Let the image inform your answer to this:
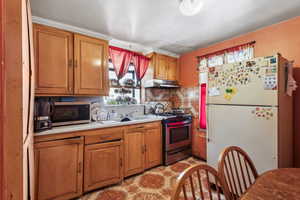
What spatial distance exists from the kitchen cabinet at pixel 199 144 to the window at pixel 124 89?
4.88 feet

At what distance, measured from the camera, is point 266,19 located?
2.00 meters

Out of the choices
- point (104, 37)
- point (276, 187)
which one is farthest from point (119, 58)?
point (276, 187)

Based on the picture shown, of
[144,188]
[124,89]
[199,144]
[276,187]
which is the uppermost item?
[124,89]

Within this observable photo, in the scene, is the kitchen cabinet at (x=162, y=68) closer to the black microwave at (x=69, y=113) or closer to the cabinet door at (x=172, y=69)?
the cabinet door at (x=172, y=69)

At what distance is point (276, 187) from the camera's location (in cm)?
87

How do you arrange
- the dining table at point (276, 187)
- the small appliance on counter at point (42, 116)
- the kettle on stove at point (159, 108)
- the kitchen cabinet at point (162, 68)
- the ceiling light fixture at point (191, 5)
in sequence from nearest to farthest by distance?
the dining table at point (276, 187) → the ceiling light fixture at point (191, 5) → the small appliance on counter at point (42, 116) → the kitchen cabinet at point (162, 68) → the kettle on stove at point (159, 108)

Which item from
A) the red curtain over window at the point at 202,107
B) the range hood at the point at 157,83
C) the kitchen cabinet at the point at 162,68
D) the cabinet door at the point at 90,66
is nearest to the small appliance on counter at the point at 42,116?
the cabinet door at the point at 90,66

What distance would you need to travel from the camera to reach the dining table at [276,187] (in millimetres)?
796

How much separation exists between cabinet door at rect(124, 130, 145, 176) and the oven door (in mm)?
564

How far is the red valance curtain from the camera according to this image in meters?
2.65

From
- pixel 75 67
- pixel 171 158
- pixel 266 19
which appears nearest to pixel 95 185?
pixel 171 158

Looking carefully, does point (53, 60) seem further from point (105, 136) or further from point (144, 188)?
point (144, 188)

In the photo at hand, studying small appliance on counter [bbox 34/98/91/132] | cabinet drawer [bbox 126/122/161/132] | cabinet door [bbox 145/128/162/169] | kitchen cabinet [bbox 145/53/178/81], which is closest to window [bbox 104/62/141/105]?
kitchen cabinet [bbox 145/53/178/81]

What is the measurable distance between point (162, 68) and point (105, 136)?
1.95 metres
